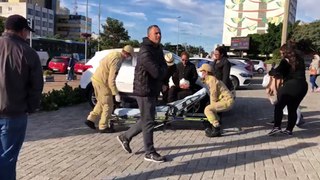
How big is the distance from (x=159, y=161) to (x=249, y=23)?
452ft

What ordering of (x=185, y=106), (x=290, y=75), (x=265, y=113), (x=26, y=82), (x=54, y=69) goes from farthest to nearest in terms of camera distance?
(x=54, y=69)
(x=265, y=113)
(x=185, y=106)
(x=290, y=75)
(x=26, y=82)

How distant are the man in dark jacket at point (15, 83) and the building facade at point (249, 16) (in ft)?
446

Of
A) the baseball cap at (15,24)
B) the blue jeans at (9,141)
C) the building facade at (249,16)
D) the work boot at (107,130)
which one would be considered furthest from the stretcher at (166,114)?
the building facade at (249,16)

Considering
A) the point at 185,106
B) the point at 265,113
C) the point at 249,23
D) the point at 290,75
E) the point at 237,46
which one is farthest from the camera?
the point at 249,23

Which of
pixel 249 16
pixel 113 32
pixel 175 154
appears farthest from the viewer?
pixel 249 16

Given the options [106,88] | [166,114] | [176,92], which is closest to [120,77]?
[176,92]

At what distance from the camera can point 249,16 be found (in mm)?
139000

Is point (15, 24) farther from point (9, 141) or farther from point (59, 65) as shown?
point (59, 65)

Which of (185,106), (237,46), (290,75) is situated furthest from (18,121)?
(237,46)

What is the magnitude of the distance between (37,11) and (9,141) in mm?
120457

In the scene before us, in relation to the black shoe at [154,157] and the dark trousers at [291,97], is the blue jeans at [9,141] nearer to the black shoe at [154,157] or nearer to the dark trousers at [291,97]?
the black shoe at [154,157]

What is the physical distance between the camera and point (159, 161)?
18.8 ft

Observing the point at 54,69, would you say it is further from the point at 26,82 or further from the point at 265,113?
the point at 26,82

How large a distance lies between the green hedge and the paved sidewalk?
1.25 metres
